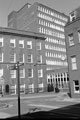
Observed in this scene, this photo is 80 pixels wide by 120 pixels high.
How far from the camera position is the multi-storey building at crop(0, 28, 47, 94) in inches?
1586

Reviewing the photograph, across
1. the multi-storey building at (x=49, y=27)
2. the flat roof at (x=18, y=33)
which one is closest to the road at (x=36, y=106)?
the flat roof at (x=18, y=33)

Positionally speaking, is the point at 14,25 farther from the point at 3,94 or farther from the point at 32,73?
the point at 3,94

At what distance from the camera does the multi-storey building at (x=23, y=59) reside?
4028 cm

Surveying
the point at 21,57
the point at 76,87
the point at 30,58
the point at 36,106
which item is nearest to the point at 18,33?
the point at 21,57

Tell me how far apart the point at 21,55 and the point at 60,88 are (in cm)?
1500

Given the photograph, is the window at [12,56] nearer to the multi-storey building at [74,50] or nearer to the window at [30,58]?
the window at [30,58]

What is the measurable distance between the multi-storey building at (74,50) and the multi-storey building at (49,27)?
4465 cm

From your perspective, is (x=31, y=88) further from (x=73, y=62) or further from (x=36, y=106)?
(x=36, y=106)

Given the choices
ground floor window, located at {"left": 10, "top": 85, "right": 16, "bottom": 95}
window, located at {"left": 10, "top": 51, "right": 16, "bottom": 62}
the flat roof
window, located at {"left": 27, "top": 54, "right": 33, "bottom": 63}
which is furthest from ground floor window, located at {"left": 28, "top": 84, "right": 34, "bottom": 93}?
the flat roof

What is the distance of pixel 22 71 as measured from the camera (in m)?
42.8

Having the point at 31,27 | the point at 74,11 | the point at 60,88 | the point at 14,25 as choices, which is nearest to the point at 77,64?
the point at 74,11

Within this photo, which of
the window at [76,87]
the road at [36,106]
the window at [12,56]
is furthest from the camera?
the window at [12,56]

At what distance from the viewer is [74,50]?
25.5m

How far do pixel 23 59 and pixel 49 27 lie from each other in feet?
Answer: 130
